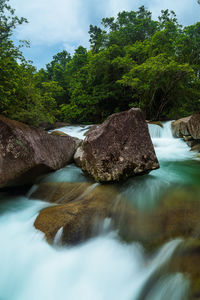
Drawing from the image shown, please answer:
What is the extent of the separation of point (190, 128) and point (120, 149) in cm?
613

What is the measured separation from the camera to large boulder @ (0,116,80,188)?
148 inches

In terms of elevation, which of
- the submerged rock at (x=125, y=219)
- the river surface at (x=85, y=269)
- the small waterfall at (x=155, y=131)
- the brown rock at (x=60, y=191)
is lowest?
the river surface at (x=85, y=269)

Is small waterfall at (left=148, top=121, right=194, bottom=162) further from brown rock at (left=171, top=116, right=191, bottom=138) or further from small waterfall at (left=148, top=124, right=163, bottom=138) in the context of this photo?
brown rock at (left=171, top=116, right=191, bottom=138)

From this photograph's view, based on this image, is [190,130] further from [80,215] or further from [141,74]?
[141,74]

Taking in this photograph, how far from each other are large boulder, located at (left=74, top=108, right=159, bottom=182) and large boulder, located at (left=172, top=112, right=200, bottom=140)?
495 centimetres

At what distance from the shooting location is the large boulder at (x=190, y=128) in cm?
774

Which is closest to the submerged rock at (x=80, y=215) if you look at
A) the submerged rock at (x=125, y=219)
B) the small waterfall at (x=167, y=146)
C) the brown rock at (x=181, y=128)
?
the submerged rock at (x=125, y=219)

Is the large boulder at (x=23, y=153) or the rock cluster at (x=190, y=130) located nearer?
the large boulder at (x=23, y=153)

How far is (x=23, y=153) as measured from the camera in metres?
3.95

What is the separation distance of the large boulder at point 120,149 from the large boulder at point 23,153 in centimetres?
119

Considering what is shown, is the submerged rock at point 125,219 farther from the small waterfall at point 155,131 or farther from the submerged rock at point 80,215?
the small waterfall at point 155,131

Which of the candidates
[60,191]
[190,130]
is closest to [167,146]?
[190,130]

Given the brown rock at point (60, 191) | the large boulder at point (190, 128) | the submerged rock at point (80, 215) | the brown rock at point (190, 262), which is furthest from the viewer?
the large boulder at point (190, 128)

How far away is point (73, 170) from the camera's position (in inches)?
201
